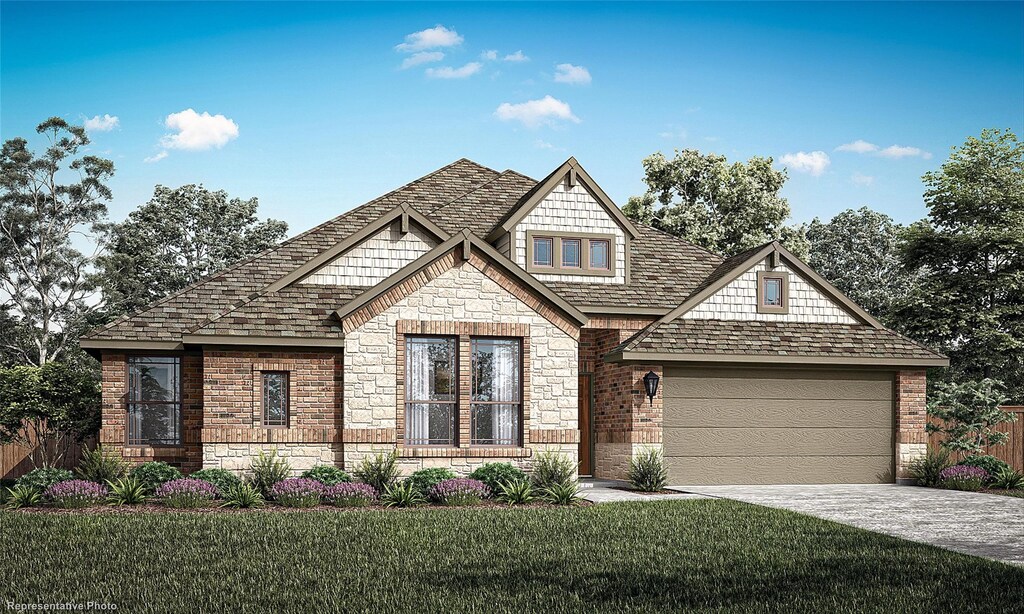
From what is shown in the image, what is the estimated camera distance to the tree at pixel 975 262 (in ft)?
97.1

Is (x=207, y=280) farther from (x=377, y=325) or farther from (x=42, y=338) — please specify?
(x=42, y=338)

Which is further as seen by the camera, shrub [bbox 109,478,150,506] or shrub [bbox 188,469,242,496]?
shrub [bbox 188,469,242,496]

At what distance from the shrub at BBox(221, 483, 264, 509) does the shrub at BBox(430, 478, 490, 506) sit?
2.81 meters

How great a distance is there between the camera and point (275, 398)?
1930 centimetres

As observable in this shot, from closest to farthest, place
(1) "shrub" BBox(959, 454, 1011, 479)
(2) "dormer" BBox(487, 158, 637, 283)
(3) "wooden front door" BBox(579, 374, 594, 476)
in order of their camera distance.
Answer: (1) "shrub" BBox(959, 454, 1011, 479) < (2) "dormer" BBox(487, 158, 637, 283) < (3) "wooden front door" BBox(579, 374, 594, 476)

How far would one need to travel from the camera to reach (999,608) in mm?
9086

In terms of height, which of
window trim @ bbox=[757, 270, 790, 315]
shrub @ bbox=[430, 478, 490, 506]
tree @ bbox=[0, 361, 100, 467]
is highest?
window trim @ bbox=[757, 270, 790, 315]

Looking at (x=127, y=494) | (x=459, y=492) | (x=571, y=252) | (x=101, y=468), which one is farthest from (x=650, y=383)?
(x=101, y=468)

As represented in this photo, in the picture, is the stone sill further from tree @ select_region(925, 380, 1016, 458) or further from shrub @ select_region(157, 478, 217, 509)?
tree @ select_region(925, 380, 1016, 458)

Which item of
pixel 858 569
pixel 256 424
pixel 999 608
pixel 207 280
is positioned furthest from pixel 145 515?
pixel 999 608

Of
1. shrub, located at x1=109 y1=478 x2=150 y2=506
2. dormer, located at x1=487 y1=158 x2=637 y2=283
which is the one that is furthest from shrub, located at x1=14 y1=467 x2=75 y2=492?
dormer, located at x1=487 y1=158 x2=637 y2=283

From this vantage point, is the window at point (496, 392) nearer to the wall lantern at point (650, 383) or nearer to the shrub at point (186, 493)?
the wall lantern at point (650, 383)

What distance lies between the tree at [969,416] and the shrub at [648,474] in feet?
24.7

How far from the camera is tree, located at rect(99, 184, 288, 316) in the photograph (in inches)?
1628
